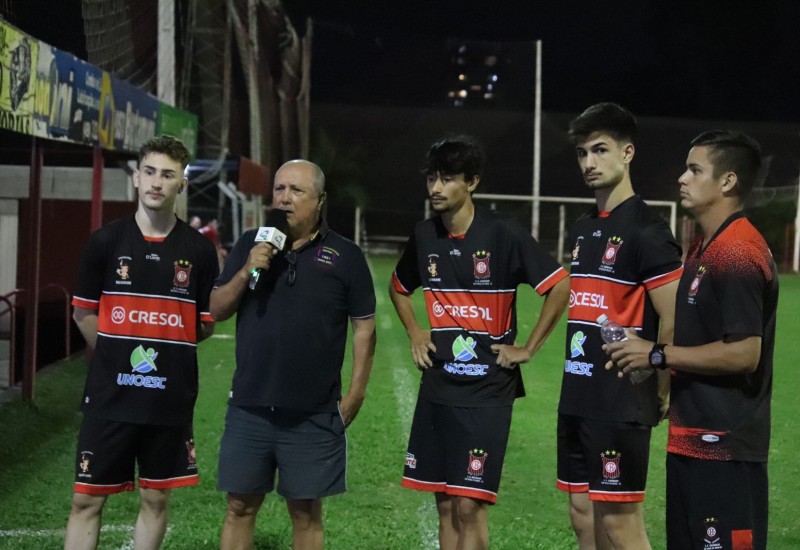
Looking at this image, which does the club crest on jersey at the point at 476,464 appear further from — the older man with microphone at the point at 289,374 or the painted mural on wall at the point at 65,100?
the painted mural on wall at the point at 65,100

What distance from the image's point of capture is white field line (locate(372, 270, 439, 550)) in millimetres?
5945

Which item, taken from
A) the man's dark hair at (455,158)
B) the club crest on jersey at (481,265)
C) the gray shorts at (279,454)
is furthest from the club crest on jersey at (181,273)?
the club crest on jersey at (481,265)

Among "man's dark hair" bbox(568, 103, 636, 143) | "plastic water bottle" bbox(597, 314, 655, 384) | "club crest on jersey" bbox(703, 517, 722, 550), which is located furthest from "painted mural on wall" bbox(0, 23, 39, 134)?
"club crest on jersey" bbox(703, 517, 722, 550)

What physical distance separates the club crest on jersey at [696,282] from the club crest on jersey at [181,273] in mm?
2260

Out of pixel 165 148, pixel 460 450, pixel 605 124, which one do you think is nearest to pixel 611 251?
pixel 605 124

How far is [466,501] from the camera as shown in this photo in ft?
15.3

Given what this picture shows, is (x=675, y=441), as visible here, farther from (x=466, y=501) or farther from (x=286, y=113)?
(x=286, y=113)

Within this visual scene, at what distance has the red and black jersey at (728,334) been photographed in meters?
3.63

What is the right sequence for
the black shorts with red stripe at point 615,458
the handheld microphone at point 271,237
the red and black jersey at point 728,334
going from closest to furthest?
the red and black jersey at point 728,334, the handheld microphone at point 271,237, the black shorts with red stripe at point 615,458

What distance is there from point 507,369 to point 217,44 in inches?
753

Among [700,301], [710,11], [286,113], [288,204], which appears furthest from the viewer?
[710,11]

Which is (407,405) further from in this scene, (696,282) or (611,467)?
(696,282)

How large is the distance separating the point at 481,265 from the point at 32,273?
19.9 feet

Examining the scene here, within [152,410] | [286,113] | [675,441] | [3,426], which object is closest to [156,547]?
[152,410]
